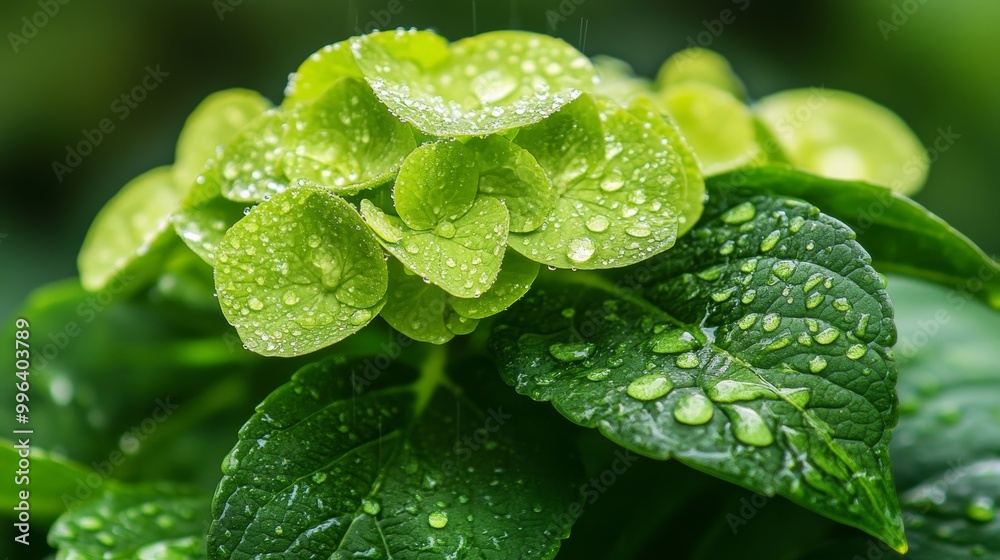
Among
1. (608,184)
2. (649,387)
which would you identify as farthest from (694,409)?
(608,184)

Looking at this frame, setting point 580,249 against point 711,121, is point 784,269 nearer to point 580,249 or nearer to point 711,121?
point 580,249

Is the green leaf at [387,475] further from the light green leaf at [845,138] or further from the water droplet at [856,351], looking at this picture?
the light green leaf at [845,138]

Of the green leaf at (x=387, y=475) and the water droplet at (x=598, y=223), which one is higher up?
the water droplet at (x=598, y=223)

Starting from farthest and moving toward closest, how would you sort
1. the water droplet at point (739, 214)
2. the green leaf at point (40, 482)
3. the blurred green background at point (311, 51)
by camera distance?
the blurred green background at point (311, 51) → the green leaf at point (40, 482) → the water droplet at point (739, 214)

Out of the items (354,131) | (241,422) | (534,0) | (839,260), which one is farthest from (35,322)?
(534,0)

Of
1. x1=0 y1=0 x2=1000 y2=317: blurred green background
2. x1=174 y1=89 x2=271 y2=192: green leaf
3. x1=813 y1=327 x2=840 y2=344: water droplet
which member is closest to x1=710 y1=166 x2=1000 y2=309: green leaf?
x1=813 y1=327 x2=840 y2=344: water droplet

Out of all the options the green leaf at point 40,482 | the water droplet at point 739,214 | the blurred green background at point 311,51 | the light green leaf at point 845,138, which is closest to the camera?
the water droplet at point 739,214

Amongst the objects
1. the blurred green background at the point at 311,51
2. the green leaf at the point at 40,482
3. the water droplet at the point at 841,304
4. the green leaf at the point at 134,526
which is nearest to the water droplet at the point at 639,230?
the water droplet at the point at 841,304
